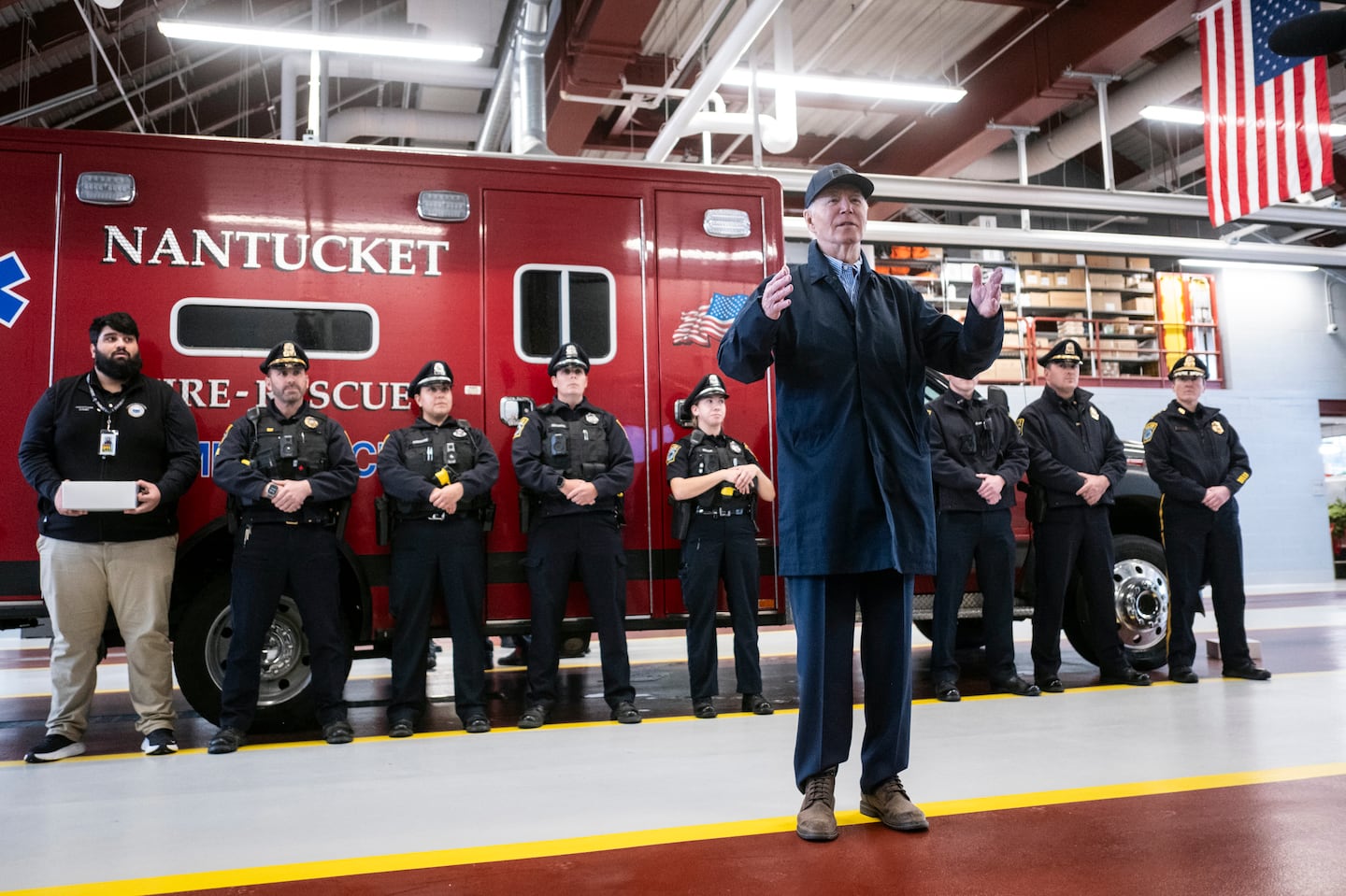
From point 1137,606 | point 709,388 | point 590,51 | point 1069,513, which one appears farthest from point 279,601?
point 590,51

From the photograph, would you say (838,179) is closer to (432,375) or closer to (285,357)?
(432,375)

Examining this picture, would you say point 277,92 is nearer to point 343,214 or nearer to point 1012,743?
point 343,214

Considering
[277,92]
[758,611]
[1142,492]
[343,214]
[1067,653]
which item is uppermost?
[277,92]

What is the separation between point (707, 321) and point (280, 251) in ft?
7.41

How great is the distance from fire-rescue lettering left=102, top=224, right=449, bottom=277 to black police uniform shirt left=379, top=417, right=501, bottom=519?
0.86 meters

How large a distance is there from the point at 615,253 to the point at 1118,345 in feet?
49.2

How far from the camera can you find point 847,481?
3.11 m

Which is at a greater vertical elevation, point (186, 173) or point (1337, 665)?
point (186, 173)

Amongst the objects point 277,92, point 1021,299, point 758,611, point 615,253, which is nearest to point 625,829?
point 758,611

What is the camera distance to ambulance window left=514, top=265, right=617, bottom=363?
5.35 metres

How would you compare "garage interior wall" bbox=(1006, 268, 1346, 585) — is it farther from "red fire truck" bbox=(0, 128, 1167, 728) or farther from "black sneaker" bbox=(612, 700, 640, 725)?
"black sneaker" bbox=(612, 700, 640, 725)

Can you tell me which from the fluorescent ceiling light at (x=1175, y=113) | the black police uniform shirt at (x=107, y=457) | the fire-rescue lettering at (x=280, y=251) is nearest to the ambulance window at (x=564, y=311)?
the fire-rescue lettering at (x=280, y=251)

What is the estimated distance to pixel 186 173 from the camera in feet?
16.3

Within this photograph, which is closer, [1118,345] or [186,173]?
[186,173]
